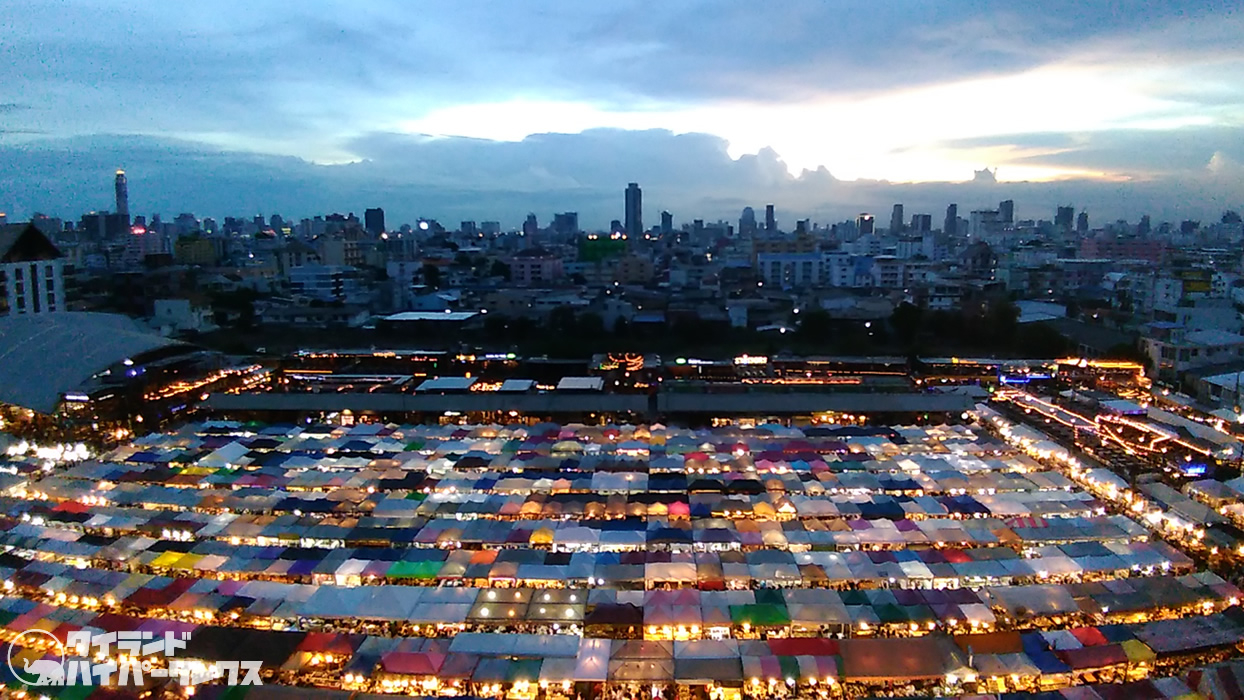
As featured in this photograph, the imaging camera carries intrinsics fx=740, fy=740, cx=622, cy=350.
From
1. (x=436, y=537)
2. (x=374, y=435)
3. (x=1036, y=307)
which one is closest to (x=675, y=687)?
(x=436, y=537)

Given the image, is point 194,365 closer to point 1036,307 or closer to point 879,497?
point 879,497

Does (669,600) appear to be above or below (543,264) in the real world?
below

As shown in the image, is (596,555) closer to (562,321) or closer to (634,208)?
(562,321)

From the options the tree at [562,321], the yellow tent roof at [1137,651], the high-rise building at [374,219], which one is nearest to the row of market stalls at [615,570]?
the yellow tent roof at [1137,651]

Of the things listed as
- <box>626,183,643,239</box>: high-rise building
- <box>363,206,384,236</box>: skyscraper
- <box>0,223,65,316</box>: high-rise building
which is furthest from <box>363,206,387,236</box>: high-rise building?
<box>0,223,65,316</box>: high-rise building

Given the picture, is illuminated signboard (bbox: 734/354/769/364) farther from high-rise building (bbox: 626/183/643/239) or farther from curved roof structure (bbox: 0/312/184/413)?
high-rise building (bbox: 626/183/643/239)

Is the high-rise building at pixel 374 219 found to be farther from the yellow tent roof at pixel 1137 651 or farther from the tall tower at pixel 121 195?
the yellow tent roof at pixel 1137 651
